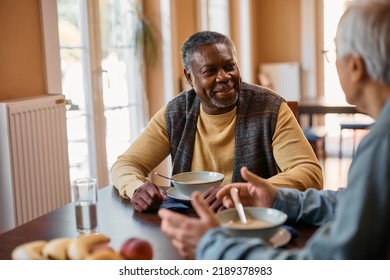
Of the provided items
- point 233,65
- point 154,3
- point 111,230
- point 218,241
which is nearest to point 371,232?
point 218,241

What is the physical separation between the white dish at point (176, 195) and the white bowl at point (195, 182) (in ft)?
0.05

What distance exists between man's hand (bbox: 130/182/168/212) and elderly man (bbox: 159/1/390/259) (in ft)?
1.54

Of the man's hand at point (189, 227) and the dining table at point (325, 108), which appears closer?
the man's hand at point (189, 227)

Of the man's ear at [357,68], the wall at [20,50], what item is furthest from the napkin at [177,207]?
the wall at [20,50]

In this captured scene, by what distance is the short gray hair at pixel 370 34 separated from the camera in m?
0.86

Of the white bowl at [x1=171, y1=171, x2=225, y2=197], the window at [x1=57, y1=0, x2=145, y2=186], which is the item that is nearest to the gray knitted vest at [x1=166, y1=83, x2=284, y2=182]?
the white bowl at [x1=171, y1=171, x2=225, y2=197]

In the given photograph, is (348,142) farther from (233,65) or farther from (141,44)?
(233,65)

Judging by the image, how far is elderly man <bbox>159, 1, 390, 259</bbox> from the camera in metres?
0.80

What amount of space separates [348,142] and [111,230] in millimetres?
5144

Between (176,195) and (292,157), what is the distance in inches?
17.1

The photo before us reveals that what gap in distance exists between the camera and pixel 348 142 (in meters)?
A: 6.07

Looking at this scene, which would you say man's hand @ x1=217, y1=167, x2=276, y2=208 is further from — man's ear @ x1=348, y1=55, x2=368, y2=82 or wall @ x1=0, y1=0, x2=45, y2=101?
wall @ x1=0, y1=0, x2=45, y2=101

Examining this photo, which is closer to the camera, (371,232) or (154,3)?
(371,232)

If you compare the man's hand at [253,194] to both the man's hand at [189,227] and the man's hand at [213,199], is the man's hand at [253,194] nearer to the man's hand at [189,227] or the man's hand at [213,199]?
the man's hand at [213,199]
